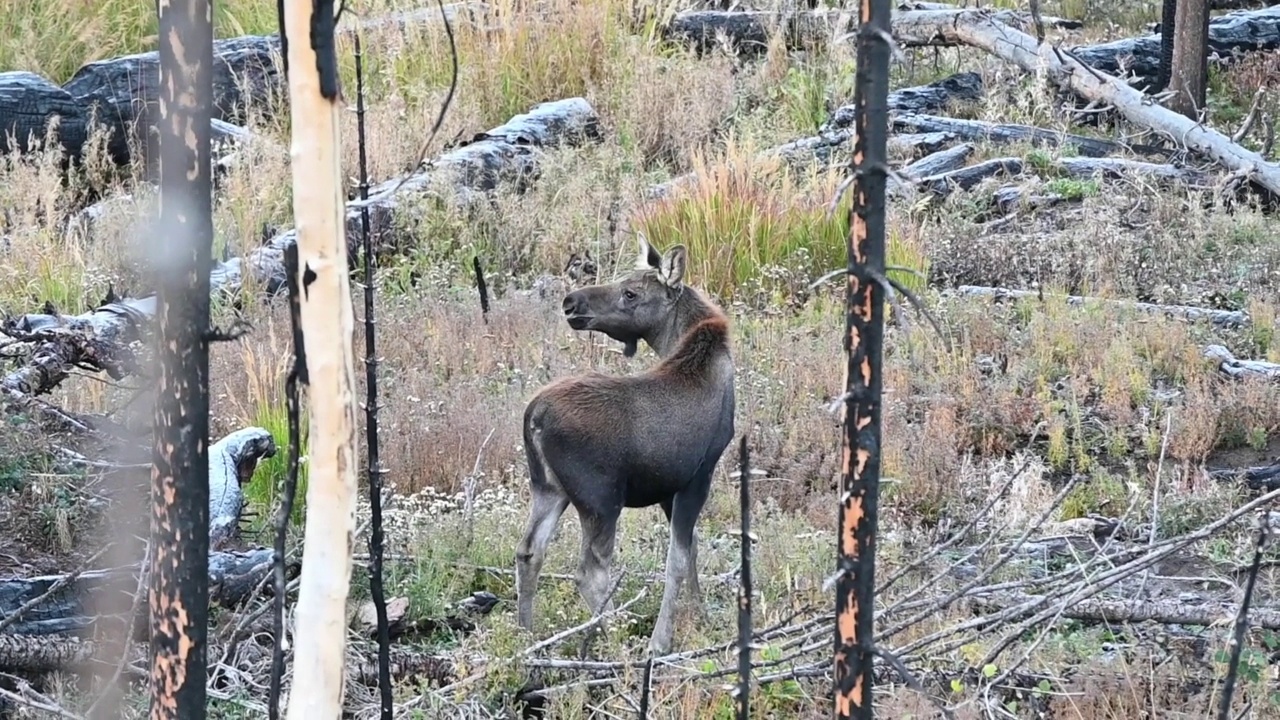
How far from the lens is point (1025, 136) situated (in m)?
13.4

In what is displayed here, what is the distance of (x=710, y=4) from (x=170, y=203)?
15.9m

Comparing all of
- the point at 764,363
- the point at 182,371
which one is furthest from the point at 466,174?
the point at 182,371

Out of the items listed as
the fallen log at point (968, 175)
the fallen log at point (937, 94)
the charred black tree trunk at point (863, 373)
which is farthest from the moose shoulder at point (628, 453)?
the fallen log at point (937, 94)

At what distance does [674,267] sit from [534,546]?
55.4 inches

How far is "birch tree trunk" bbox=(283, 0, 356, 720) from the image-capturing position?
7.86ft

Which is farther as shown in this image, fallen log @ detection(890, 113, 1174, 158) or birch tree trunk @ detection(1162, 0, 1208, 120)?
birch tree trunk @ detection(1162, 0, 1208, 120)

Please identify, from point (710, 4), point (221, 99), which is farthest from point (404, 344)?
point (710, 4)

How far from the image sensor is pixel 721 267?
10336mm

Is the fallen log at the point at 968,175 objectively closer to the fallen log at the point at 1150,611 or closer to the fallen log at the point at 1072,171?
the fallen log at the point at 1072,171

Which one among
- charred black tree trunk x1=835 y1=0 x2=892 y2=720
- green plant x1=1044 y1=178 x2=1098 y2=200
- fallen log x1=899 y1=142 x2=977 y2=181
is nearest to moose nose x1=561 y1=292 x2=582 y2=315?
charred black tree trunk x1=835 y1=0 x2=892 y2=720

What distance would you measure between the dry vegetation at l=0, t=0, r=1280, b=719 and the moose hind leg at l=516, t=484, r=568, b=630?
0.19m

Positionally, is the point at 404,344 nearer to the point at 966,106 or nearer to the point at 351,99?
the point at 351,99

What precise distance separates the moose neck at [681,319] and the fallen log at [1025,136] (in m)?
7.61

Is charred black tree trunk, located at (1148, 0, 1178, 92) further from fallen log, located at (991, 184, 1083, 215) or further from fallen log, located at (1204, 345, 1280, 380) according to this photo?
fallen log, located at (1204, 345, 1280, 380)
